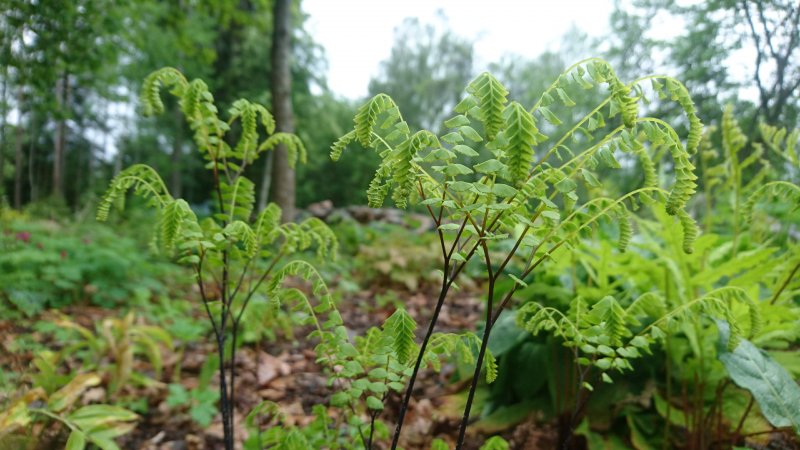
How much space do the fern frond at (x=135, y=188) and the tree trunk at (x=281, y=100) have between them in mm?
4391

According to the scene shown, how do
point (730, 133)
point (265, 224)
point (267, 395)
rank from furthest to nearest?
1. point (267, 395)
2. point (730, 133)
3. point (265, 224)

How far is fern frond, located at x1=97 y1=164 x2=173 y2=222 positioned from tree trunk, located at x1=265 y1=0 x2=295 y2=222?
4.39m

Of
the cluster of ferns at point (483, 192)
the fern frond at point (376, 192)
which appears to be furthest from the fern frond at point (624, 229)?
the fern frond at point (376, 192)

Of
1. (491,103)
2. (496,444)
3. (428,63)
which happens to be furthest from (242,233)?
(428,63)

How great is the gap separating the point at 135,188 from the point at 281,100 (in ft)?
15.4

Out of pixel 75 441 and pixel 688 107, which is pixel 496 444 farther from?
pixel 75 441

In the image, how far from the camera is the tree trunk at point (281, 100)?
17.8 ft

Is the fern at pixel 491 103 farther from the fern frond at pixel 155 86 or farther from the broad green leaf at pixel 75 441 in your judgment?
the broad green leaf at pixel 75 441

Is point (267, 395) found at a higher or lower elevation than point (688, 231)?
lower

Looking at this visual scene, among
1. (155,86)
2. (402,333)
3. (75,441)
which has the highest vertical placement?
(155,86)

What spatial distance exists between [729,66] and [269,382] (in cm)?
363

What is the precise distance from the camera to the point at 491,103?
632 mm

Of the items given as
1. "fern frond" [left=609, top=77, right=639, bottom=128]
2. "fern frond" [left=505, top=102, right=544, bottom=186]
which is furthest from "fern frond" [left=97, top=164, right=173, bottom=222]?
"fern frond" [left=609, top=77, right=639, bottom=128]

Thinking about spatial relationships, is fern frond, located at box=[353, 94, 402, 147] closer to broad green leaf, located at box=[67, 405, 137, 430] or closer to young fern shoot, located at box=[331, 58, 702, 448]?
young fern shoot, located at box=[331, 58, 702, 448]
